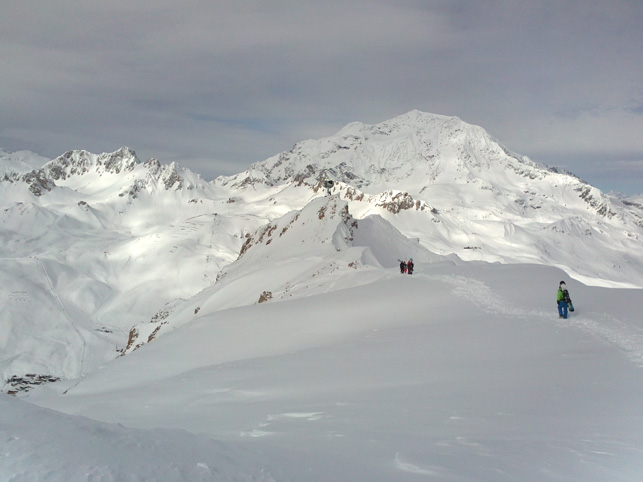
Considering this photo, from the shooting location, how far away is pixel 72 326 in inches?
6122

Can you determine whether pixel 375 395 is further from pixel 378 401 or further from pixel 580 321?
pixel 580 321

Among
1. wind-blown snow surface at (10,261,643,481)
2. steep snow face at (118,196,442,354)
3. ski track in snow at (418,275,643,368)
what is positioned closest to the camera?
wind-blown snow surface at (10,261,643,481)

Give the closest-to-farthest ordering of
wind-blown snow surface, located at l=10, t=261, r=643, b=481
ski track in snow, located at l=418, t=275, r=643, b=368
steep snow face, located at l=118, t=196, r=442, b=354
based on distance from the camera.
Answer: wind-blown snow surface, located at l=10, t=261, r=643, b=481 → ski track in snow, located at l=418, t=275, r=643, b=368 → steep snow face, located at l=118, t=196, r=442, b=354

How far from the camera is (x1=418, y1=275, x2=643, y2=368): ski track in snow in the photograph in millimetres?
14406

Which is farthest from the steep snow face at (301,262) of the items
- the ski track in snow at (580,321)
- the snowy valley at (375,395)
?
the ski track in snow at (580,321)

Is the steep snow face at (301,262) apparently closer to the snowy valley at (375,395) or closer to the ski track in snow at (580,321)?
the snowy valley at (375,395)

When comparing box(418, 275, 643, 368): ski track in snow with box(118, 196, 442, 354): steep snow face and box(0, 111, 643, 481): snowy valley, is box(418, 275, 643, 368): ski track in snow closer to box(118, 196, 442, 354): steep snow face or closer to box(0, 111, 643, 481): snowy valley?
box(0, 111, 643, 481): snowy valley

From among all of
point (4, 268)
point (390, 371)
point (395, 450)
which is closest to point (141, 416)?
point (390, 371)

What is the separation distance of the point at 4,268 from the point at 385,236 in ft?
517

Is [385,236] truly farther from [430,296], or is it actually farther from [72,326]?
[72,326]

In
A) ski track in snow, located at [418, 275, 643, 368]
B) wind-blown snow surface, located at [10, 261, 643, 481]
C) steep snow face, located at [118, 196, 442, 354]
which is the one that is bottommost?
wind-blown snow surface, located at [10, 261, 643, 481]

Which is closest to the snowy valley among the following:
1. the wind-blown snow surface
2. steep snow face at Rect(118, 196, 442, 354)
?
the wind-blown snow surface

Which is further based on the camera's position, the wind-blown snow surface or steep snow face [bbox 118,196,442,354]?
steep snow face [bbox 118,196,442,354]

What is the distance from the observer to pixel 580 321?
59.4 feet
